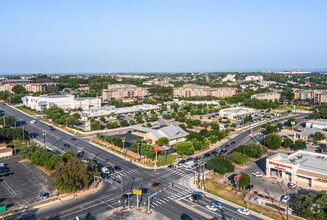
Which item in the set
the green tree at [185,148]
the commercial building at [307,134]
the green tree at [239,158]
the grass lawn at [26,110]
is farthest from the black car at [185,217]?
the grass lawn at [26,110]

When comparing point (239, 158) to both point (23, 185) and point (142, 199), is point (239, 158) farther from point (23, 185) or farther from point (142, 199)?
point (23, 185)

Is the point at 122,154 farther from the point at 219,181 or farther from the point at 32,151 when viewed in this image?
the point at 219,181

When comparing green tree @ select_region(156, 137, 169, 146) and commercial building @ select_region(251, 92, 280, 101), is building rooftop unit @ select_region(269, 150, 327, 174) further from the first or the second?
commercial building @ select_region(251, 92, 280, 101)

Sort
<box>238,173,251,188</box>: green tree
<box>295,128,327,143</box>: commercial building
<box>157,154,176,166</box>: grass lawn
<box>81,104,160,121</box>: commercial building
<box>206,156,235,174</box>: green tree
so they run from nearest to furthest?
<box>238,173,251,188</box>: green tree → <box>206,156,235,174</box>: green tree → <box>157,154,176,166</box>: grass lawn → <box>295,128,327,143</box>: commercial building → <box>81,104,160,121</box>: commercial building

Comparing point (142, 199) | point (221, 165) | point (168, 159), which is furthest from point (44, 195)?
point (221, 165)

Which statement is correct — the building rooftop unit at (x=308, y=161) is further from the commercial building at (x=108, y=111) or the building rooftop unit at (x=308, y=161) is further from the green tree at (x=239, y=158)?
the commercial building at (x=108, y=111)

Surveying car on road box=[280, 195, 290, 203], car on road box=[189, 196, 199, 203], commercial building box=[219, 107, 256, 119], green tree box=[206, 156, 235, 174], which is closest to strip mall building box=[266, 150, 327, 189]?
car on road box=[280, 195, 290, 203]
